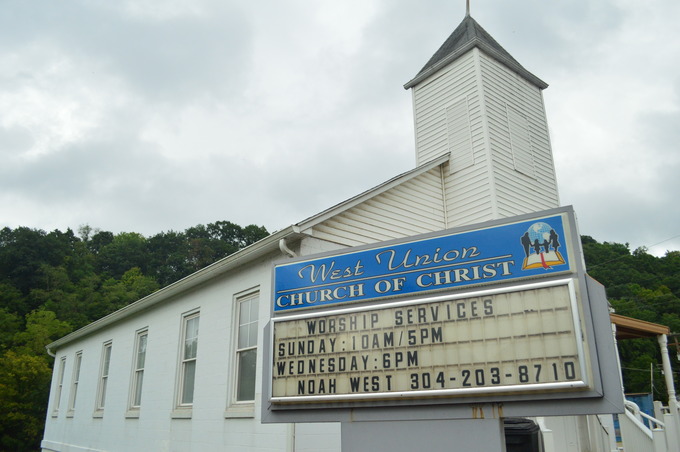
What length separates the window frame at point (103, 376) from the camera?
52.4 feet

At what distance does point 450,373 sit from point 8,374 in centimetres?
2777

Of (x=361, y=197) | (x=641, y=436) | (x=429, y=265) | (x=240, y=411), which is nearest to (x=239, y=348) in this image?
(x=240, y=411)

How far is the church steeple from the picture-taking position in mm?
11492

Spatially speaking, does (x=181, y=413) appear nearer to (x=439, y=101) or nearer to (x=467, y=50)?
(x=439, y=101)

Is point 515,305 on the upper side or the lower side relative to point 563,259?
lower

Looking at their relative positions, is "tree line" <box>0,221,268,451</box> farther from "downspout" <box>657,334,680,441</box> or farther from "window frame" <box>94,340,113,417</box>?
"downspout" <box>657,334,680,441</box>

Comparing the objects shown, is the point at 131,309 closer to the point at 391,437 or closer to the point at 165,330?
the point at 165,330

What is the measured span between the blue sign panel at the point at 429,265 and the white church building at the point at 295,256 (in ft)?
7.59

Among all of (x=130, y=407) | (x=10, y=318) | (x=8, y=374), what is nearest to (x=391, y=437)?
(x=130, y=407)

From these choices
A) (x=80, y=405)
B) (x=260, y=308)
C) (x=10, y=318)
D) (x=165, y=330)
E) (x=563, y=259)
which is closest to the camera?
(x=563, y=259)

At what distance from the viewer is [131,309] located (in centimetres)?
1433

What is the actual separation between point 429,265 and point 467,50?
9.06m

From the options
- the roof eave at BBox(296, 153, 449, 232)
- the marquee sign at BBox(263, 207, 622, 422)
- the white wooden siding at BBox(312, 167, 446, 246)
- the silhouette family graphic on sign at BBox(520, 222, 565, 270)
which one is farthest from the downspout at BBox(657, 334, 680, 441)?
the silhouette family graphic on sign at BBox(520, 222, 565, 270)

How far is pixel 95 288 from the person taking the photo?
53812 millimetres
